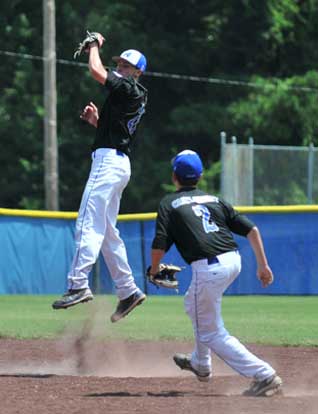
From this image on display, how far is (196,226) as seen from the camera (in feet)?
25.3

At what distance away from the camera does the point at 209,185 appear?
31922mm

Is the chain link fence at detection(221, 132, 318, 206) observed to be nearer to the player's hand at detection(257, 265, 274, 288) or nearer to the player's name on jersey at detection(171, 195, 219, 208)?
the player's name on jersey at detection(171, 195, 219, 208)

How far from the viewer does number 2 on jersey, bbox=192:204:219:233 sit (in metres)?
7.72

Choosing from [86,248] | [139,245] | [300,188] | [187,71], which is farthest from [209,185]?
[86,248]

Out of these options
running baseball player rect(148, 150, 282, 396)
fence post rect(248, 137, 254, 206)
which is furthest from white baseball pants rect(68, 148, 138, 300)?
fence post rect(248, 137, 254, 206)

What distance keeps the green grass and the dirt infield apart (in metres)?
0.35

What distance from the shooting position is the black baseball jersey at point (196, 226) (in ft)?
25.2

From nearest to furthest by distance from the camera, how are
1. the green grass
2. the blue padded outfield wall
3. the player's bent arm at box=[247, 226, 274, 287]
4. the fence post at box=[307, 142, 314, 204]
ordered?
the player's bent arm at box=[247, 226, 274, 287] < the green grass < the blue padded outfield wall < the fence post at box=[307, 142, 314, 204]

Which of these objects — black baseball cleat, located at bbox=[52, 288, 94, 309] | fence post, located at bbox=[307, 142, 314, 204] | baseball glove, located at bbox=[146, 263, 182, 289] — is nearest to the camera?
baseball glove, located at bbox=[146, 263, 182, 289]

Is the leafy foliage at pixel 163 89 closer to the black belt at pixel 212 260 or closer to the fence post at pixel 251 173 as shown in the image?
the fence post at pixel 251 173

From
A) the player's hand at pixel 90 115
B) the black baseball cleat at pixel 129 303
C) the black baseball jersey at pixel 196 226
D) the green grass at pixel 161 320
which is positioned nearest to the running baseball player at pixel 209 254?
the black baseball jersey at pixel 196 226

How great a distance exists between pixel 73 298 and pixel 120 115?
4.98ft

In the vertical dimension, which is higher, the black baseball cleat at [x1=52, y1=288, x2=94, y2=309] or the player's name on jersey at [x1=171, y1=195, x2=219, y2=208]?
the player's name on jersey at [x1=171, y1=195, x2=219, y2=208]

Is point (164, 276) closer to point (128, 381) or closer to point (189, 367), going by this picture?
point (189, 367)
